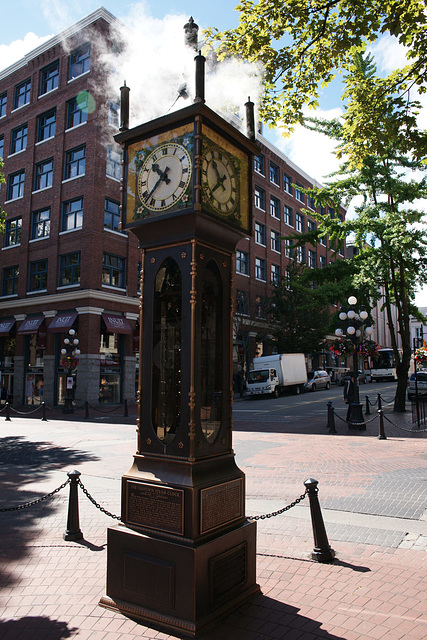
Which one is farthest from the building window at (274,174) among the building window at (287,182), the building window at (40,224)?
the building window at (40,224)

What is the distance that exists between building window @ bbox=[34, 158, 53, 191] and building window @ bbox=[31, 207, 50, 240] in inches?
61.1

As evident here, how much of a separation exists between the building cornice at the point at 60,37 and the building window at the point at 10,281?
13542 mm

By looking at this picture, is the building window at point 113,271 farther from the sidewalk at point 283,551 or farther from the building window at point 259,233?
the sidewalk at point 283,551

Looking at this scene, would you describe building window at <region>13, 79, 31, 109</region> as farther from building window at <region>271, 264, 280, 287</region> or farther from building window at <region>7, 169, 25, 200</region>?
building window at <region>271, 264, 280, 287</region>

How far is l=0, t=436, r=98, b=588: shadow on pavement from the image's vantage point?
244 inches

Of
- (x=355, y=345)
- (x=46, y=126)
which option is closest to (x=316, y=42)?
(x=355, y=345)

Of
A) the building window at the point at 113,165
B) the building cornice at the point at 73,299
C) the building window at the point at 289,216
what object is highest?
the building window at the point at 289,216

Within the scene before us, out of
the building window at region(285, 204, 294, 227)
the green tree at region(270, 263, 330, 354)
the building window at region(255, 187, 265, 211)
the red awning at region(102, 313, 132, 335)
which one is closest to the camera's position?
the red awning at region(102, 313, 132, 335)

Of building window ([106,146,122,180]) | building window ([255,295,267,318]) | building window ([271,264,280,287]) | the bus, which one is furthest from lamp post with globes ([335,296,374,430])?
the bus

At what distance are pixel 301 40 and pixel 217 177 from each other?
540cm

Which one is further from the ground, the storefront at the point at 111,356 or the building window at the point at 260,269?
the building window at the point at 260,269

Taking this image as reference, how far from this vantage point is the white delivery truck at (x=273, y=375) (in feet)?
106

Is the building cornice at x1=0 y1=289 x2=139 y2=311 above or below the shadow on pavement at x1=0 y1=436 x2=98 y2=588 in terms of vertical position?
above

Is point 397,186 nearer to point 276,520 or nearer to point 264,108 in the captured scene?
point 264,108
